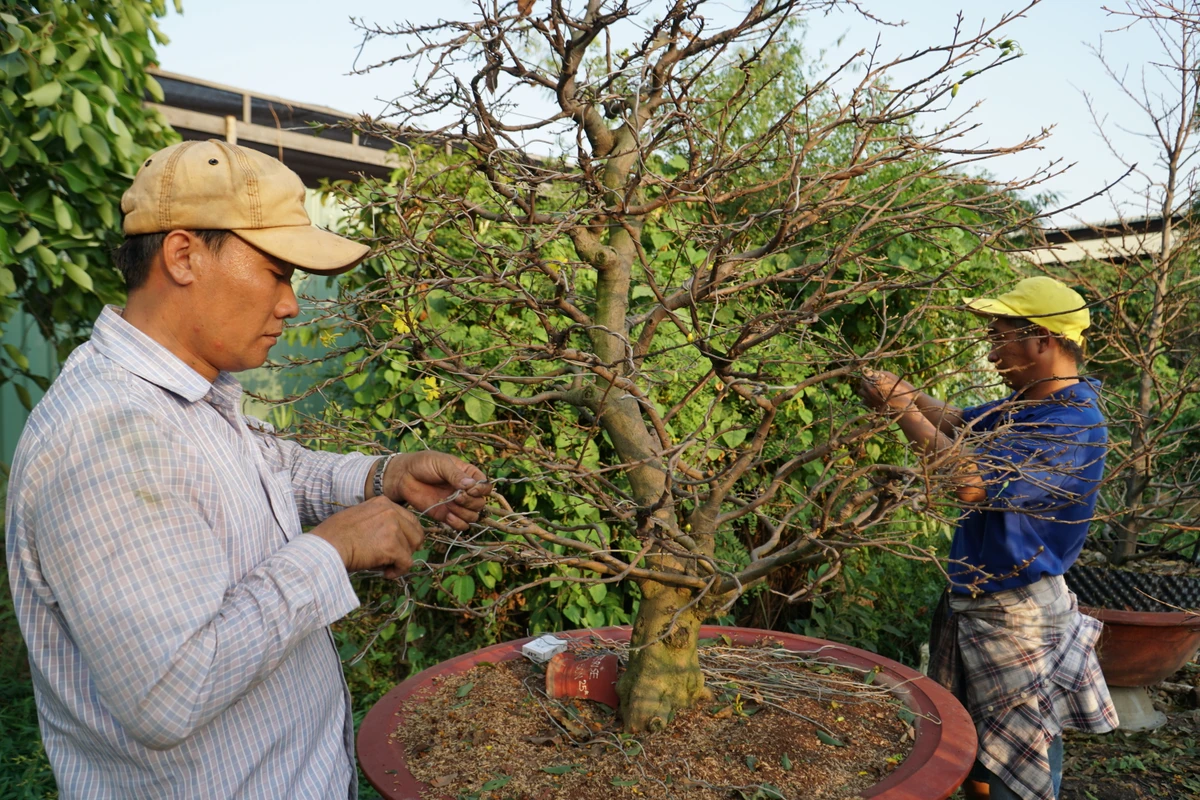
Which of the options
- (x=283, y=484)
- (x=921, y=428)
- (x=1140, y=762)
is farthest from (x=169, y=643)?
(x=1140, y=762)

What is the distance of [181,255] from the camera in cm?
134

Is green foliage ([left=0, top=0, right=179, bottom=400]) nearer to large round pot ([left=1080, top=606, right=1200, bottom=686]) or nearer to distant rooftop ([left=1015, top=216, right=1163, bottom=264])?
distant rooftop ([left=1015, top=216, right=1163, bottom=264])

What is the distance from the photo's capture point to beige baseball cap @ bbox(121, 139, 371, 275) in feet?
4.33

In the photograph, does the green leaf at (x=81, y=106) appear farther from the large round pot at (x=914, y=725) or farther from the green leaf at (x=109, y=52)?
the large round pot at (x=914, y=725)

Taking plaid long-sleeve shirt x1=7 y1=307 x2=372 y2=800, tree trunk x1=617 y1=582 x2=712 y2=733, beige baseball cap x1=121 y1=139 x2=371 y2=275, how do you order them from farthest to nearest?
tree trunk x1=617 y1=582 x2=712 y2=733
beige baseball cap x1=121 y1=139 x2=371 y2=275
plaid long-sleeve shirt x1=7 y1=307 x2=372 y2=800

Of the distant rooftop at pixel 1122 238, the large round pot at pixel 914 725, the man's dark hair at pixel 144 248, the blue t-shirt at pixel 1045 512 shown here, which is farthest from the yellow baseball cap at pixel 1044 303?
the man's dark hair at pixel 144 248

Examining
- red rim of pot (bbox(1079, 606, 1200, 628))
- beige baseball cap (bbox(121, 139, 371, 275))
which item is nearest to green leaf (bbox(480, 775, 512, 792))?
beige baseball cap (bbox(121, 139, 371, 275))

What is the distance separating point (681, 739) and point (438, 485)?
0.79 m

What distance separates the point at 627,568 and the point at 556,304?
0.56 m

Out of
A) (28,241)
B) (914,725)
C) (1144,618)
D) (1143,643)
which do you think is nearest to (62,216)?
(28,241)

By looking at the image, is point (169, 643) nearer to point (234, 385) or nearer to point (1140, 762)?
point (234, 385)

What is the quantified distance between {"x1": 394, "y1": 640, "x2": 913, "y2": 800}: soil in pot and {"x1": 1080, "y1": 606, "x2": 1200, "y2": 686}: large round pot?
1799 mm

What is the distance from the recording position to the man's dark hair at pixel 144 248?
1343 mm

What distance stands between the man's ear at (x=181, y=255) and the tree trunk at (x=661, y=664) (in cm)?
122
